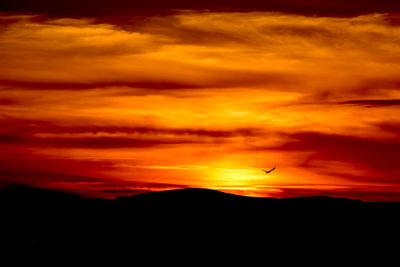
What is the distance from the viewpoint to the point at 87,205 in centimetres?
13825

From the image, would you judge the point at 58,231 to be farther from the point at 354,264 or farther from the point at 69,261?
the point at 354,264

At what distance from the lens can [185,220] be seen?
12506 centimetres

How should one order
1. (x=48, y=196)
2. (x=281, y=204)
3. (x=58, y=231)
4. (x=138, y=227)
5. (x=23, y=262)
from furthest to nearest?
(x=48, y=196) < (x=281, y=204) < (x=138, y=227) < (x=58, y=231) < (x=23, y=262)

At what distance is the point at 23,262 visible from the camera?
90.6 meters

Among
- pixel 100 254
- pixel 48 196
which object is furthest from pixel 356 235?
pixel 48 196

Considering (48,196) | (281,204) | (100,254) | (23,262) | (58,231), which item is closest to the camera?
(23,262)

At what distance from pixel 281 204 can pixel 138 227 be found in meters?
32.0

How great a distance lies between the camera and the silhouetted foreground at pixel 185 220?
112500 millimetres

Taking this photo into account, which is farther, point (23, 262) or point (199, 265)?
point (199, 265)

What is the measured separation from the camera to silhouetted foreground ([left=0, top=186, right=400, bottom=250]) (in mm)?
112500

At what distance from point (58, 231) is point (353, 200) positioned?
219ft

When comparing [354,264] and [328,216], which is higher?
[328,216]

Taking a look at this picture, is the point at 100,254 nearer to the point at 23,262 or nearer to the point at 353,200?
the point at 23,262

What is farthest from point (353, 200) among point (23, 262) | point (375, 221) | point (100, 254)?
point (23, 262)
